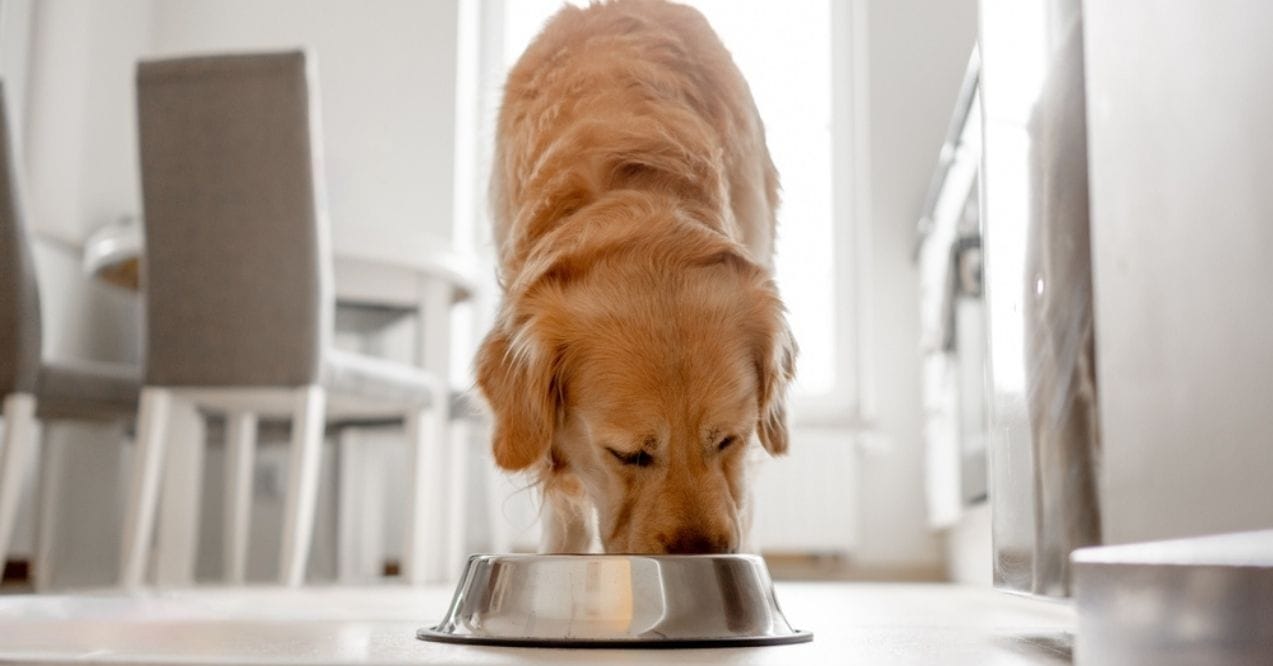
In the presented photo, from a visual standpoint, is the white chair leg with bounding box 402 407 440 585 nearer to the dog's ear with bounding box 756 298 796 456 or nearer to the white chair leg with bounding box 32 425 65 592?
the white chair leg with bounding box 32 425 65 592

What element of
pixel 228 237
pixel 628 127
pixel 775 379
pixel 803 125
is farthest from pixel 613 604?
pixel 803 125

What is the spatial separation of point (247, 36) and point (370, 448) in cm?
203

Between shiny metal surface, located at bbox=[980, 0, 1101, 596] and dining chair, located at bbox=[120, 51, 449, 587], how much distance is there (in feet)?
7.15

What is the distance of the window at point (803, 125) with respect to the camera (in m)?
5.63

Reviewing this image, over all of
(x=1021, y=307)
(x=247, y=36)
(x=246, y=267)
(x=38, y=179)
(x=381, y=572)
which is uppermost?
(x=247, y=36)

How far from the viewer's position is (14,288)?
3.17 metres

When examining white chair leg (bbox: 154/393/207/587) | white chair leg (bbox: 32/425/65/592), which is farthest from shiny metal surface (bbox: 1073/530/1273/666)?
white chair leg (bbox: 32/425/65/592)

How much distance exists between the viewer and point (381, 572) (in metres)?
5.07

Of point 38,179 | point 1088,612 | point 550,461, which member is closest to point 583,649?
point 1088,612

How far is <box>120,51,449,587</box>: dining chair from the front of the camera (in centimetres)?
326

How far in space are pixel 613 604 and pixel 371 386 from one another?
8.48 feet

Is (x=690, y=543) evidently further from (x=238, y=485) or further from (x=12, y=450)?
(x=238, y=485)

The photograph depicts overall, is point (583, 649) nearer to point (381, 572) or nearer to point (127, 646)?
point (127, 646)

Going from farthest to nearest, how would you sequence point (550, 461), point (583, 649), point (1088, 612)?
1. point (550, 461)
2. point (583, 649)
3. point (1088, 612)
